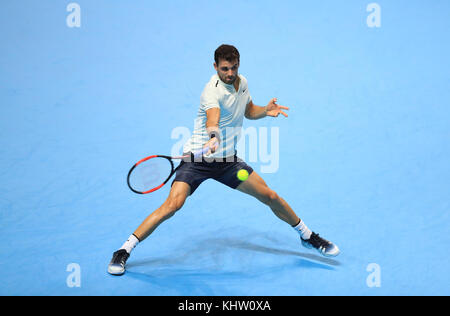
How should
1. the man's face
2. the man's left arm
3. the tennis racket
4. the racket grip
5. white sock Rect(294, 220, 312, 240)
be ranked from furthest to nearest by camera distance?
white sock Rect(294, 220, 312, 240), the man's left arm, the tennis racket, the man's face, the racket grip

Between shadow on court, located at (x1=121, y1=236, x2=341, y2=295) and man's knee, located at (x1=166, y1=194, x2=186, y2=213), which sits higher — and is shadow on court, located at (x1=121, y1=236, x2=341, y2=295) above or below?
below

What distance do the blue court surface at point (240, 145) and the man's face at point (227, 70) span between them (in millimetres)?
1332

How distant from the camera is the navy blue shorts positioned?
3.69 m

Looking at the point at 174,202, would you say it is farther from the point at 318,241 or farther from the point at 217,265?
the point at 318,241

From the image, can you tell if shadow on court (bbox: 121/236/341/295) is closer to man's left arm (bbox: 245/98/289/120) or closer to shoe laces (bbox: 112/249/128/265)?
shoe laces (bbox: 112/249/128/265)

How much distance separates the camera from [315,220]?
4.52m

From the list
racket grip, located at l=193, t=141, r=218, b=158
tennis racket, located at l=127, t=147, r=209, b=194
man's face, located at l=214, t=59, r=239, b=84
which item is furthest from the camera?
tennis racket, located at l=127, t=147, r=209, b=194

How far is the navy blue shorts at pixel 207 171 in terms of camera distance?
12.1 feet

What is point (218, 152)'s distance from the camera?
3721 millimetres

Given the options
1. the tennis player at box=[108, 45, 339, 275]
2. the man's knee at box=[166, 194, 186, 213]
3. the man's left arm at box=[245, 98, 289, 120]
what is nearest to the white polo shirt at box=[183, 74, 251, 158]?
the tennis player at box=[108, 45, 339, 275]

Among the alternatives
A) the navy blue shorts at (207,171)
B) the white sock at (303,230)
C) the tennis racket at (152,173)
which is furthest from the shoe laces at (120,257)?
the white sock at (303,230)

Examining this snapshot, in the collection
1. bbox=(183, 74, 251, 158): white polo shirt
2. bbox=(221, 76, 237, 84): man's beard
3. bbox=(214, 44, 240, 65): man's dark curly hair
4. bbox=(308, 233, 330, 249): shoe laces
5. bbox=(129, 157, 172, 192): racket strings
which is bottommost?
bbox=(308, 233, 330, 249): shoe laces

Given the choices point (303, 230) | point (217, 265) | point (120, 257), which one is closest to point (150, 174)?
point (120, 257)

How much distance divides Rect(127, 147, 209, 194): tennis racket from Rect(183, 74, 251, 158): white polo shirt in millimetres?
137
